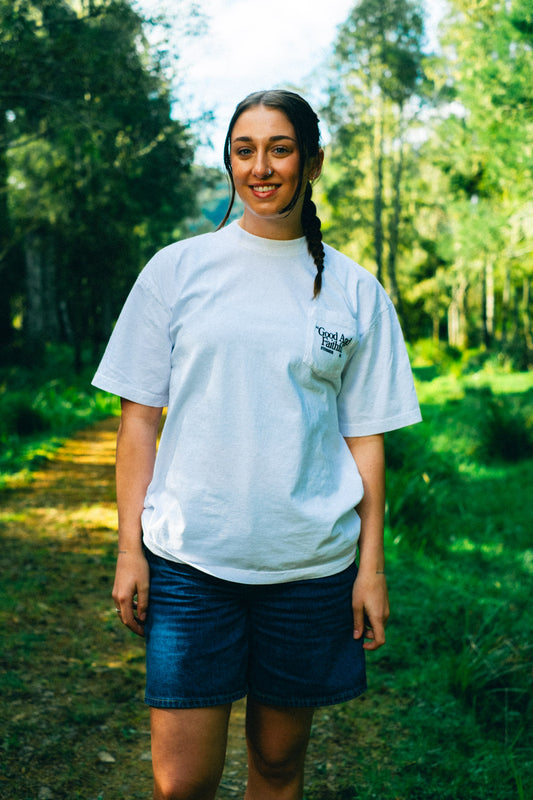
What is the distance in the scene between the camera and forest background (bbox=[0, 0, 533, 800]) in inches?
131

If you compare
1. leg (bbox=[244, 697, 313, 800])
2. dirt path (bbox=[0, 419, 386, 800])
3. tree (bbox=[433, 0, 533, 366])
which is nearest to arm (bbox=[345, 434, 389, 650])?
leg (bbox=[244, 697, 313, 800])

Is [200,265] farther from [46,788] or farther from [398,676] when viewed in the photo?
[398,676]

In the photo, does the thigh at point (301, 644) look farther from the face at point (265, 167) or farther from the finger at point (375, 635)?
the face at point (265, 167)

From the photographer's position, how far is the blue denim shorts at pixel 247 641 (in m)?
1.69

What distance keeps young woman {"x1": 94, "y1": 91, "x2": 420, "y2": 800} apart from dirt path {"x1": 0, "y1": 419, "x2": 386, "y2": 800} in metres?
1.34

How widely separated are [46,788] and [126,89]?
26.6ft

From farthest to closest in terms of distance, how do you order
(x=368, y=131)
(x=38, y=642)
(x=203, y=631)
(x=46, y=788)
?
(x=368, y=131) < (x=38, y=642) < (x=46, y=788) < (x=203, y=631)

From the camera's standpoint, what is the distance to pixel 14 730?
3.19 m

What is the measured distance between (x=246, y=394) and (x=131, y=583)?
1.78 ft

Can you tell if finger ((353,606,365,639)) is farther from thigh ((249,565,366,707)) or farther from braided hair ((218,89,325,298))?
braided hair ((218,89,325,298))

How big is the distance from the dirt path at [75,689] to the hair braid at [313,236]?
218 centimetres

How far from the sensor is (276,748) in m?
1.85

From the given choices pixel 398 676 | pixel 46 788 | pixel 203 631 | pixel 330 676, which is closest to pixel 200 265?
pixel 203 631

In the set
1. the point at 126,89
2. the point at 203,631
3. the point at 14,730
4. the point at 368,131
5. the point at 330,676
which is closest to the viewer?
the point at 203,631
